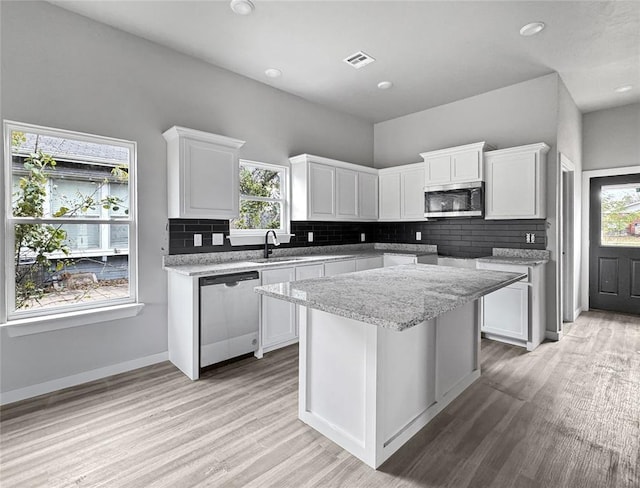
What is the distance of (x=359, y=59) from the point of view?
11.9ft

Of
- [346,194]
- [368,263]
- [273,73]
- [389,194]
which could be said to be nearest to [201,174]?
[273,73]

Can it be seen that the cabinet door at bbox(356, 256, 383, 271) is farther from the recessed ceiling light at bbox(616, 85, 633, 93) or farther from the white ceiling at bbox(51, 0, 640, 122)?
the recessed ceiling light at bbox(616, 85, 633, 93)

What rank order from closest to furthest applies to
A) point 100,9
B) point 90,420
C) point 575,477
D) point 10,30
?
point 575,477
point 90,420
point 10,30
point 100,9

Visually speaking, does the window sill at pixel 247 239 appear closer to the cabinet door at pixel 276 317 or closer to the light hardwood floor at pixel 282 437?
the cabinet door at pixel 276 317

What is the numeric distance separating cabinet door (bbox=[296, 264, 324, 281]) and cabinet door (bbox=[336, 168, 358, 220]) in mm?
1091

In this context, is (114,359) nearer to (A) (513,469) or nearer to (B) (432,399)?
(B) (432,399)

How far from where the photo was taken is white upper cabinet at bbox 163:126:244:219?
3.20 m

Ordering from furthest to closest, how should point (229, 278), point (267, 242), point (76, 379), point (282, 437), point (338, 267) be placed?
point (338, 267) < point (267, 242) < point (229, 278) < point (76, 379) < point (282, 437)

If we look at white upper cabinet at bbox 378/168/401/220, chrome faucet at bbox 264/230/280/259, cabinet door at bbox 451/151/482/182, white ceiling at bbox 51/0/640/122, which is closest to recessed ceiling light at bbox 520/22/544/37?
white ceiling at bbox 51/0/640/122

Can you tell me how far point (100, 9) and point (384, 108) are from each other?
12.1 feet

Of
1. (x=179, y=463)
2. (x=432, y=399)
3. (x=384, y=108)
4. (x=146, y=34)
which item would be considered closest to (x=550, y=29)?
(x=384, y=108)

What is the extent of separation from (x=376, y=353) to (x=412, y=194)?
371cm

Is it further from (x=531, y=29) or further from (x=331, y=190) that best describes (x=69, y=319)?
(x=531, y=29)

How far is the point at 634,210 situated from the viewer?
4.98 meters
